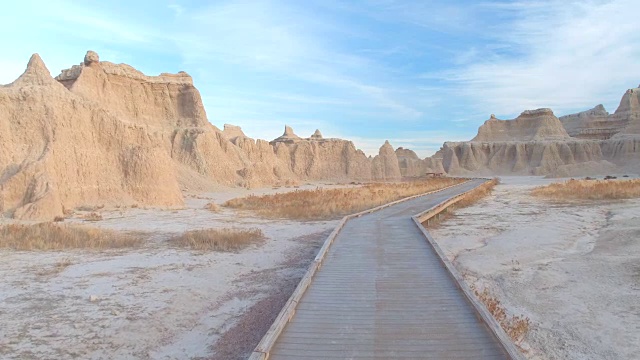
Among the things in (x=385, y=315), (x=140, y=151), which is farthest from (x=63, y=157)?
(x=385, y=315)

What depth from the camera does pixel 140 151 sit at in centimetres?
2125

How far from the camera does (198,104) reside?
40.2 meters

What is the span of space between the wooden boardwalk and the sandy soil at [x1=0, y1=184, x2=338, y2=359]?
3.22 ft

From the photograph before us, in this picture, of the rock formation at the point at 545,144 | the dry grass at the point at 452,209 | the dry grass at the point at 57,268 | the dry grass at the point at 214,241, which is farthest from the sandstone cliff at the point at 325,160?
the dry grass at the point at 57,268

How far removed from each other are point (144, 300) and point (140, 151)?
50.3 feet

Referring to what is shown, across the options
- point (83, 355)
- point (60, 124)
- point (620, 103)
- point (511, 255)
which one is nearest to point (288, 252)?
point (511, 255)

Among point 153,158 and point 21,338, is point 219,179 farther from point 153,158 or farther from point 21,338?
point 21,338

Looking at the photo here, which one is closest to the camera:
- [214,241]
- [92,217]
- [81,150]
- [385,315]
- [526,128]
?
[385,315]

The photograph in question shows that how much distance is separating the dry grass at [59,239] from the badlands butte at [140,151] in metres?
4.05

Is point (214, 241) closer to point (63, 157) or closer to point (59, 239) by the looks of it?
point (59, 239)

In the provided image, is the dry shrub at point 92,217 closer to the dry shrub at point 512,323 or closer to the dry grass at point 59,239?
the dry grass at point 59,239

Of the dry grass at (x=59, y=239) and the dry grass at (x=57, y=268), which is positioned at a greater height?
the dry grass at (x=59, y=239)

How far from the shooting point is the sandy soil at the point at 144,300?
573 cm

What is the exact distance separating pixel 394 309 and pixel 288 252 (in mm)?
5933
